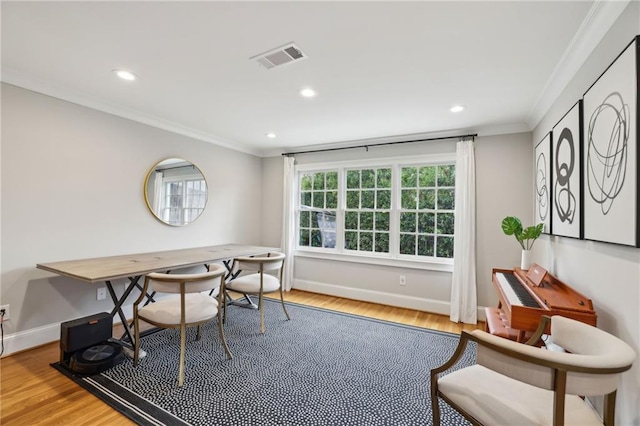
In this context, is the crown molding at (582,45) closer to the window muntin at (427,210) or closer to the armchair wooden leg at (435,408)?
the window muntin at (427,210)

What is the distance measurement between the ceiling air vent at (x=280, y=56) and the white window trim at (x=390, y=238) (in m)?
2.38

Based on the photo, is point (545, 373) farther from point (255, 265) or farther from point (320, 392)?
point (255, 265)

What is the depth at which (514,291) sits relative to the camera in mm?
2168

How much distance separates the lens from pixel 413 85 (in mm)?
2451

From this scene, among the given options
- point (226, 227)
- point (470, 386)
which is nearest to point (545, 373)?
point (470, 386)

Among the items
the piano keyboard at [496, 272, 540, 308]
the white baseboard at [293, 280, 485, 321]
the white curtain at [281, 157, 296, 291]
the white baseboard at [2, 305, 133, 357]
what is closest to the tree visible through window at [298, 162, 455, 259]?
the white curtain at [281, 157, 296, 291]

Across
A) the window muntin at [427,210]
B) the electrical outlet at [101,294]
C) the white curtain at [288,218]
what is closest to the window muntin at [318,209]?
the white curtain at [288,218]

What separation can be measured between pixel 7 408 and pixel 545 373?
9.60 ft

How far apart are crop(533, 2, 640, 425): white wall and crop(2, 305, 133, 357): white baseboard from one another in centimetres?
413

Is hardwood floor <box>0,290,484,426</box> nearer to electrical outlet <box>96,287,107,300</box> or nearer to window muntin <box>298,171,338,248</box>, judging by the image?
electrical outlet <box>96,287,107,300</box>

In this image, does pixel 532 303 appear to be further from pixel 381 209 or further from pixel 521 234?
pixel 381 209

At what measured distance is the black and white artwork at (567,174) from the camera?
1.86 meters

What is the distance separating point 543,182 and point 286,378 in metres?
2.81

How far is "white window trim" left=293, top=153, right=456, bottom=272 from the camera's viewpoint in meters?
3.83
